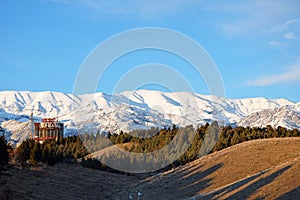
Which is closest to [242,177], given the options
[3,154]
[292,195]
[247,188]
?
[247,188]

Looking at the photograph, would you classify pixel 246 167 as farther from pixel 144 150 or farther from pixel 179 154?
pixel 144 150

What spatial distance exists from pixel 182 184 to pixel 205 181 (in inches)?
128

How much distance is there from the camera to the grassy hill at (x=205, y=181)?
31547 mm

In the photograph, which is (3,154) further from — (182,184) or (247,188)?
(247,188)

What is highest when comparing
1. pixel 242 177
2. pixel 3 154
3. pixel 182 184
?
pixel 3 154

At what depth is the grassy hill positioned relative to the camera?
31.5 meters

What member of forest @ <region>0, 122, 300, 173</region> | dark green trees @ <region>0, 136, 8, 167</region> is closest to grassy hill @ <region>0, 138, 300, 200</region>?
dark green trees @ <region>0, 136, 8, 167</region>

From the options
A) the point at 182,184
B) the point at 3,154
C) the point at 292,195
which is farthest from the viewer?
the point at 3,154

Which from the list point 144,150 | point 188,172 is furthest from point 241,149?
point 144,150

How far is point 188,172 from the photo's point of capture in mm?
51094

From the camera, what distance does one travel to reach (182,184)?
4519cm

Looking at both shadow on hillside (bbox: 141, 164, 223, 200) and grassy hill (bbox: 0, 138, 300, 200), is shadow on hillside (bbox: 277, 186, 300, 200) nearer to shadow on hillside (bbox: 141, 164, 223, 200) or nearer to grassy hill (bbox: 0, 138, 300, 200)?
grassy hill (bbox: 0, 138, 300, 200)

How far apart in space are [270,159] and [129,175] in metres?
30.0

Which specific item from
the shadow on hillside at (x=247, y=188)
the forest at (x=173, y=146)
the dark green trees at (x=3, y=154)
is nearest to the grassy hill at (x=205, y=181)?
the shadow on hillside at (x=247, y=188)
